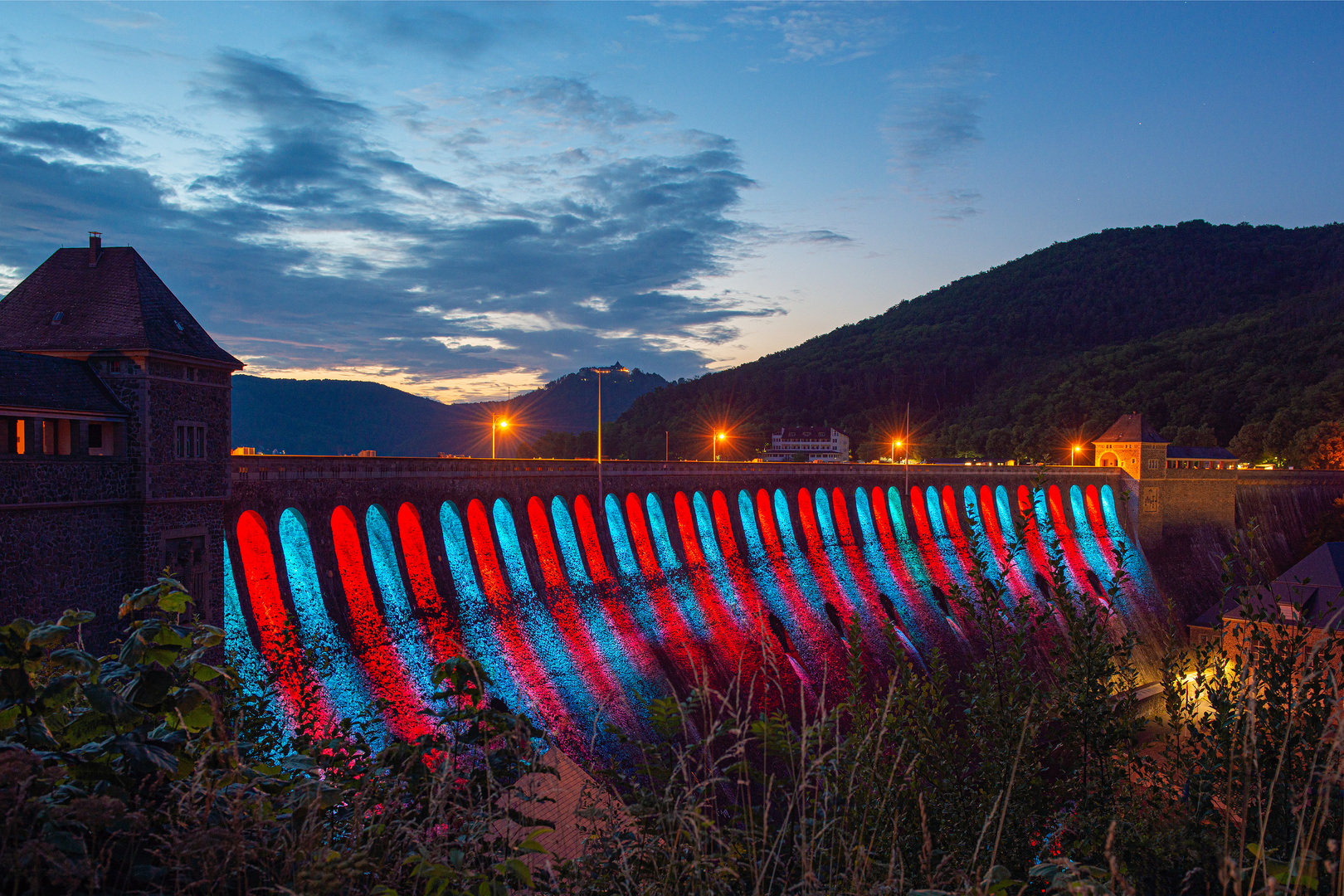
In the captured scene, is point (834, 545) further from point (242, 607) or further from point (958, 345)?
point (958, 345)

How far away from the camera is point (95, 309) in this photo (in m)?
18.0

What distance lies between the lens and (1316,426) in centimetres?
7381

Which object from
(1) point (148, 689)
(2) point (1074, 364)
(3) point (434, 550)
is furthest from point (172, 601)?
(2) point (1074, 364)

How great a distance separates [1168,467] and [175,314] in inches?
2868

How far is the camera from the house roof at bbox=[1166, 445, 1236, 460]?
67375mm

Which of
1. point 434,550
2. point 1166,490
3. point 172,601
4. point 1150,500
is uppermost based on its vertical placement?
point 172,601

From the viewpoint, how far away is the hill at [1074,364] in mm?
92875

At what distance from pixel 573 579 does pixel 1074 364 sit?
394 ft

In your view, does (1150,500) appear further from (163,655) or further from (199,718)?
(163,655)

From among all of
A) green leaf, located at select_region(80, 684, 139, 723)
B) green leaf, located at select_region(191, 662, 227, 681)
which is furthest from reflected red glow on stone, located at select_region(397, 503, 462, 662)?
green leaf, located at select_region(80, 684, 139, 723)

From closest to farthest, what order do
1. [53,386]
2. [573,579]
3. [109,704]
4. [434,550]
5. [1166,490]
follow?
[109,704]
[53,386]
[434,550]
[573,579]
[1166,490]

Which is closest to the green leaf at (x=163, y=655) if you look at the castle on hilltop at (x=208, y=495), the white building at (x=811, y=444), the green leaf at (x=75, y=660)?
the green leaf at (x=75, y=660)

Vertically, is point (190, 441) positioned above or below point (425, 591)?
above

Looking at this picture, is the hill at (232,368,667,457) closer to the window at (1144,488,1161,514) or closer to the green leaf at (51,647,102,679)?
the window at (1144,488,1161,514)
